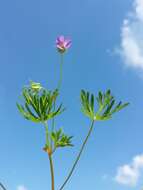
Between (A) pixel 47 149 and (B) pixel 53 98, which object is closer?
(A) pixel 47 149

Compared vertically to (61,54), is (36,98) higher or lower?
lower

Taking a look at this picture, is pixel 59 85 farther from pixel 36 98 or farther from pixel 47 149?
pixel 47 149

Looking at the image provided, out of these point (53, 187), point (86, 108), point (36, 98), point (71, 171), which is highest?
point (86, 108)

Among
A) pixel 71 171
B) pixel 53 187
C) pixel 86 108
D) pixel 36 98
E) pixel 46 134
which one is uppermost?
pixel 86 108

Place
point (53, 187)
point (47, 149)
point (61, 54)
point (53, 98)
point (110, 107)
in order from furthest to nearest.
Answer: point (61, 54)
point (110, 107)
point (53, 98)
point (47, 149)
point (53, 187)

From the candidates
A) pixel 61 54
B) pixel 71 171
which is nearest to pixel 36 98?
pixel 71 171

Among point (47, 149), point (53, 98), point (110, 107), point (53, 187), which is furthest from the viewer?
point (110, 107)

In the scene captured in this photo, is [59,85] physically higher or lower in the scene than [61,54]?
lower

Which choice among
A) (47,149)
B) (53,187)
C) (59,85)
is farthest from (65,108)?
(53,187)

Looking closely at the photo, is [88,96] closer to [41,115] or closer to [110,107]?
[110,107]
